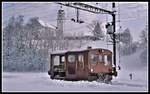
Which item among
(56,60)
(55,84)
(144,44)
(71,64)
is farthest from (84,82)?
(144,44)

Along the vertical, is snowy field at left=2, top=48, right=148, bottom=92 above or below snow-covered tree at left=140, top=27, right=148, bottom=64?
below

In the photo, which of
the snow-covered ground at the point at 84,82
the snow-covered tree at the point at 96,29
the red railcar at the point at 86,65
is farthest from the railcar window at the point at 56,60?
the snow-covered tree at the point at 96,29

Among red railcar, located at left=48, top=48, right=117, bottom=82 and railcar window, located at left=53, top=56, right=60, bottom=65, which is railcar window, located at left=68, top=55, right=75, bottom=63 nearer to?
red railcar, located at left=48, top=48, right=117, bottom=82

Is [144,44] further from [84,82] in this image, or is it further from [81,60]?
Answer: [84,82]

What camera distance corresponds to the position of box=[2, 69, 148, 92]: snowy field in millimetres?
19222

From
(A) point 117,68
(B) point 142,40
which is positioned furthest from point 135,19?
(A) point 117,68

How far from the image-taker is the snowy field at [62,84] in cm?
1922

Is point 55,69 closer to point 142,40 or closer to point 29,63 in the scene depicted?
point 29,63

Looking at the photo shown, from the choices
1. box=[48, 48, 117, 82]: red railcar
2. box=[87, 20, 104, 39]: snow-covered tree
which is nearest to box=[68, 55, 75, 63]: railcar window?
box=[48, 48, 117, 82]: red railcar

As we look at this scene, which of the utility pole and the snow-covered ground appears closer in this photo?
the snow-covered ground

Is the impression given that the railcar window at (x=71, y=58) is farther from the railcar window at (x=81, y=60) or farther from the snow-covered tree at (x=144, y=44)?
the snow-covered tree at (x=144, y=44)

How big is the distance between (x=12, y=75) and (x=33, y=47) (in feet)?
6.66

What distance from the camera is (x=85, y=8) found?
78.6 ft

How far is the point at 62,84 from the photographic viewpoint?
71.3ft
